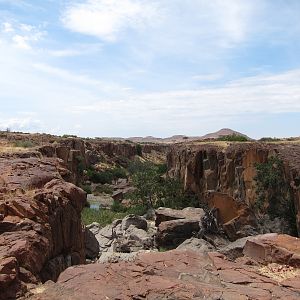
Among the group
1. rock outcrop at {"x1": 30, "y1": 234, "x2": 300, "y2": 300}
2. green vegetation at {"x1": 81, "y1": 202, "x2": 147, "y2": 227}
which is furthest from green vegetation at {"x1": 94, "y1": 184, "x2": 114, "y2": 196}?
rock outcrop at {"x1": 30, "y1": 234, "x2": 300, "y2": 300}

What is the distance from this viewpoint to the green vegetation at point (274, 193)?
21.3 metres

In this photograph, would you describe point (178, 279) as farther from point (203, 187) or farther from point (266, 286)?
point (203, 187)

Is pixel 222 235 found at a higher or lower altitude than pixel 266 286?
lower

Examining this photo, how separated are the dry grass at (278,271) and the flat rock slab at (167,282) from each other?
0.27 meters

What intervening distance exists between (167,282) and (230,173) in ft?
81.8

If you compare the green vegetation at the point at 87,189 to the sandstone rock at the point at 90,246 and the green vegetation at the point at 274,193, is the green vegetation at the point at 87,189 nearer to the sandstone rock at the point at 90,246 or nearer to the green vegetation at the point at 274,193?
the green vegetation at the point at 274,193

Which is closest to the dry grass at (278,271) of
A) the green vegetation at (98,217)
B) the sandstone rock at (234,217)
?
the sandstone rock at (234,217)

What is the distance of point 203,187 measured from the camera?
36.4 m

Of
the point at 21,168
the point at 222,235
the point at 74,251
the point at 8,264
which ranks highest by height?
the point at 21,168

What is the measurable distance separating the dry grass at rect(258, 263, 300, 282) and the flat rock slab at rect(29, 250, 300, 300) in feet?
0.89

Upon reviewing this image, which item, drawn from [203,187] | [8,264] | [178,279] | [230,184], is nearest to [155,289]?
[178,279]

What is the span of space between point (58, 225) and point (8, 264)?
10.5ft

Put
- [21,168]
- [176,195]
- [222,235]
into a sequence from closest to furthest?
[21,168] < [222,235] < [176,195]

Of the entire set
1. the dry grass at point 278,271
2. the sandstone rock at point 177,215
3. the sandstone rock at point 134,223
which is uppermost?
the dry grass at point 278,271
